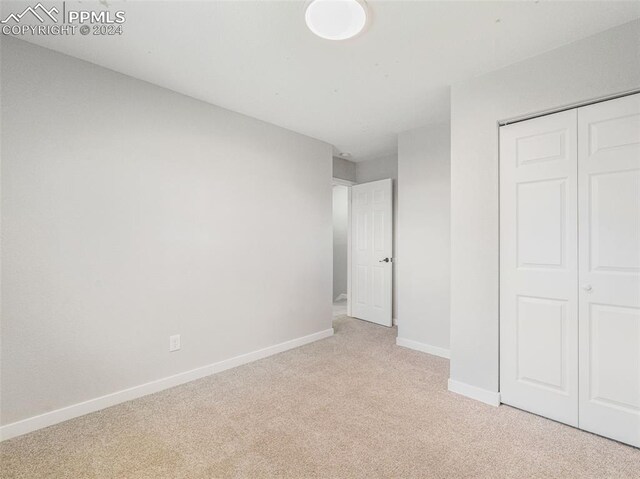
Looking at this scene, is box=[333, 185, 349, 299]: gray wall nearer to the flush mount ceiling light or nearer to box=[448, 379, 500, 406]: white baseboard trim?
box=[448, 379, 500, 406]: white baseboard trim

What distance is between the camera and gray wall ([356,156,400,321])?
4.35m

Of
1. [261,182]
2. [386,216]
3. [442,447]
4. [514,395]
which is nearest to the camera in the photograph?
[442,447]

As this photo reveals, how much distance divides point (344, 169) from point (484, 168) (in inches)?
107

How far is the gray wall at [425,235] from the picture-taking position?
130 inches

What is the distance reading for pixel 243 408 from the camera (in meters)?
2.20

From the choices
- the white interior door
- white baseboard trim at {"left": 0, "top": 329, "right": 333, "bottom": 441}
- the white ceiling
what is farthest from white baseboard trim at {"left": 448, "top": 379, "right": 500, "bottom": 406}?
the white ceiling

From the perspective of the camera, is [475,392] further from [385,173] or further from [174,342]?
[385,173]

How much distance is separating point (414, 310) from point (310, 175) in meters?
2.05

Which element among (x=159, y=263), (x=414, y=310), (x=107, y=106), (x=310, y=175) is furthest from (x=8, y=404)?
(x=414, y=310)

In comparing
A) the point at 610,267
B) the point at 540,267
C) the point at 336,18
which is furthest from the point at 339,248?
the point at 336,18

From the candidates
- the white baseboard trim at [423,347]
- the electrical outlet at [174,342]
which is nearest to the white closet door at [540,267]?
the white baseboard trim at [423,347]

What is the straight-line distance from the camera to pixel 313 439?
1854 mm

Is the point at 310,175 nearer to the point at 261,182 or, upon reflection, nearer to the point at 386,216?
the point at 261,182

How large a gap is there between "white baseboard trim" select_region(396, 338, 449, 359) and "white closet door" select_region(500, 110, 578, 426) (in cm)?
101
